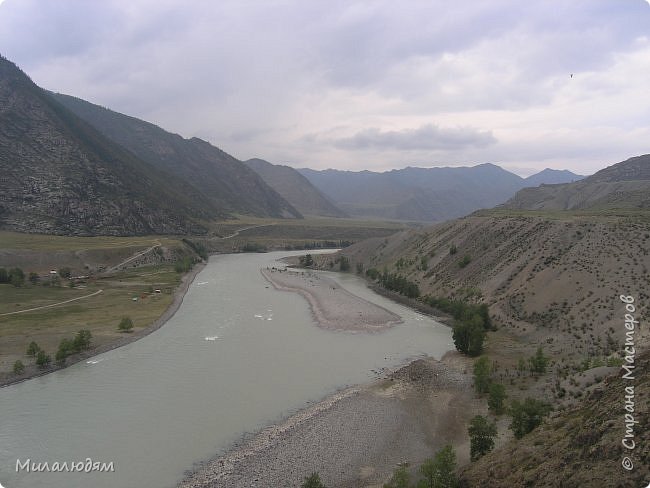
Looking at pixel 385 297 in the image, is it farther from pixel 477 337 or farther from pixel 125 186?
pixel 125 186

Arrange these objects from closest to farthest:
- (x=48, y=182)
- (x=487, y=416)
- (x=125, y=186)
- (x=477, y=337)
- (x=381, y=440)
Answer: (x=381, y=440)
(x=487, y=416)
(x=477, y=337)
(x=48, y=182)
(x=125, y=186)

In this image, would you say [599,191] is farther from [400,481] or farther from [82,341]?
[400,481]

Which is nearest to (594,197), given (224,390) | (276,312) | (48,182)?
(276,312)

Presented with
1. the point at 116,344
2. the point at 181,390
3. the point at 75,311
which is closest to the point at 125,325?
the point at 116,344

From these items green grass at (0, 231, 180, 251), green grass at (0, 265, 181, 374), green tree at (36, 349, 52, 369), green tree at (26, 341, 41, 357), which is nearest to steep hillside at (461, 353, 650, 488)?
green tree at (36, 349, 52, 369)

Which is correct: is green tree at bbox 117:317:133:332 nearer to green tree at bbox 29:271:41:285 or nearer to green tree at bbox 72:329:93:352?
green tree at bbox 72:329:93:352

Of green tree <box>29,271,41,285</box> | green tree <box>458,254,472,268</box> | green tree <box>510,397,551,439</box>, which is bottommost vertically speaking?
green tree <box>510,397,551,439</box>
